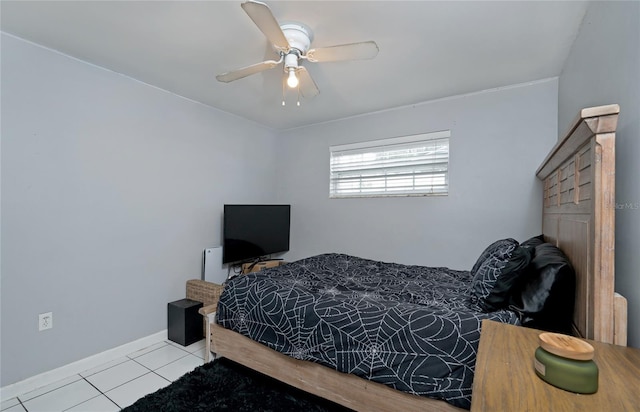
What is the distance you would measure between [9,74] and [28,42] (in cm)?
27

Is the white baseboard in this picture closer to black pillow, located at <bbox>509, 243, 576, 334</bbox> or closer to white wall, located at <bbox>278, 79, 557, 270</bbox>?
white wall, located at <bbox>278, 79, 557, 270</bbox>

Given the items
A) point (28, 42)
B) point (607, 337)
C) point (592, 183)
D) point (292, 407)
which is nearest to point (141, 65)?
point (28, 42)

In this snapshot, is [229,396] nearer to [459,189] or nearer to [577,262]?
[577,262]

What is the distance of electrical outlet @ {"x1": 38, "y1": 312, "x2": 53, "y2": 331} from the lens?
6.91 feet

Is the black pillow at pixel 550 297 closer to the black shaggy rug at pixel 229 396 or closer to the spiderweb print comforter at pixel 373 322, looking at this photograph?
the spiderweb print comforter at pixel 373 322

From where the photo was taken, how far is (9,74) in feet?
6.46

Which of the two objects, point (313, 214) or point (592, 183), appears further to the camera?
point (313, 214)

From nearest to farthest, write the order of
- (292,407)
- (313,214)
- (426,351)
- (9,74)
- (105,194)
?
(426,351) → (292,407) → (9,74) → (105,194) → (313,214)

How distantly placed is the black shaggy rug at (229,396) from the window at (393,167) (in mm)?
2214

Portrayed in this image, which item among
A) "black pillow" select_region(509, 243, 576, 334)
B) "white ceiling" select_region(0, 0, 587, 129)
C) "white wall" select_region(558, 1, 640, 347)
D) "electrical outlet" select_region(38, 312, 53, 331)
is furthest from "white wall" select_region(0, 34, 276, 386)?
"white wall" select_region(558, 1, 640, 347)

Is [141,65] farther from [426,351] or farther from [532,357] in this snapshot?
[532,357]

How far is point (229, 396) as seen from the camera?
1.92m

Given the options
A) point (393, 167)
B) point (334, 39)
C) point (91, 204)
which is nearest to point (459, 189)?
point (393, 167)

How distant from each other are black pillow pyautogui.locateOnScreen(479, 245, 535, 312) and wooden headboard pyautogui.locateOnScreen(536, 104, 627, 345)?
8.3 inches
